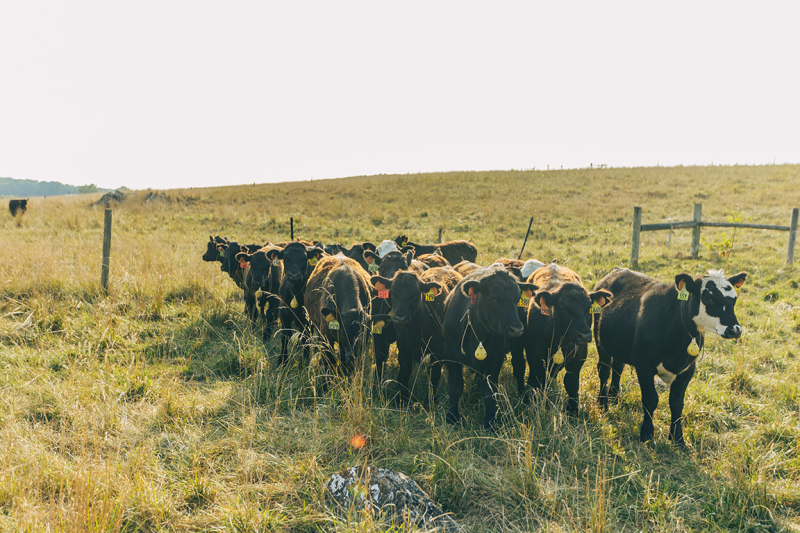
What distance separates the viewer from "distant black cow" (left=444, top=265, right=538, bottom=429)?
15.8ft

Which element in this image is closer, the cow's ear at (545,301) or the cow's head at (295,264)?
the cow's ear at (545,301)

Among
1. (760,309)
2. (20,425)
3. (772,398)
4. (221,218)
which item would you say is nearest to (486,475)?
(772,398)

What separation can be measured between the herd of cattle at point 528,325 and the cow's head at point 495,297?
11 millimetres

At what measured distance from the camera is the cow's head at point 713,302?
436 centimetres

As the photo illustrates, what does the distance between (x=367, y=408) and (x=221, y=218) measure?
24131 mm

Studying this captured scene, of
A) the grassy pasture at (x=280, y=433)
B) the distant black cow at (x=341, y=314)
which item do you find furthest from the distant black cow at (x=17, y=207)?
the distant black cow at (x=341, y=314)

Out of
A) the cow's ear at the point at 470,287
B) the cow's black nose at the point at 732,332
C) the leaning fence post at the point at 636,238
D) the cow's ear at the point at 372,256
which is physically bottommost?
the cow's black nose at the point at 732,332

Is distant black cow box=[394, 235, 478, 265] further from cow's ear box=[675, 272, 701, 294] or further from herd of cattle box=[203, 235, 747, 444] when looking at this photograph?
cow's ear box=[675, 272, 701, 294]

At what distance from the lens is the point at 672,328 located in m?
4.72

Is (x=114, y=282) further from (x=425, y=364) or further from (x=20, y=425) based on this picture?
(x=425, y=364)

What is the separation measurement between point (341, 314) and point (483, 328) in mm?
1786

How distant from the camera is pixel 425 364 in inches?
248

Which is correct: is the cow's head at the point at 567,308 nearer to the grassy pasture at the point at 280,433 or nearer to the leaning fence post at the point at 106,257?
the grassy pasture at the point at 280,433

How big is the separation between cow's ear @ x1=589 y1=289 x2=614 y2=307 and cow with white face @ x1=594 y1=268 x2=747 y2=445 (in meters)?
0.24
